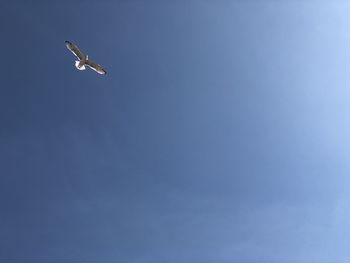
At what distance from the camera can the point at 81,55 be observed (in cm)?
7269

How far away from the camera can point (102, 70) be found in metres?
73.6

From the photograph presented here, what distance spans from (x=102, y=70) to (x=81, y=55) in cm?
310
